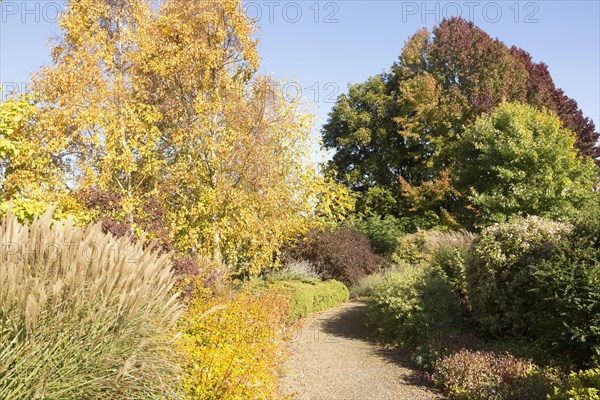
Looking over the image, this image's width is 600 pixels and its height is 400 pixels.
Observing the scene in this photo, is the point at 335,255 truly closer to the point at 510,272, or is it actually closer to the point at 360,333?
the point at 360,333

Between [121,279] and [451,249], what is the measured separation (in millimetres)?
10402

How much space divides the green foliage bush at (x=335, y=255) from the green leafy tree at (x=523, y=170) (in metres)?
4.78

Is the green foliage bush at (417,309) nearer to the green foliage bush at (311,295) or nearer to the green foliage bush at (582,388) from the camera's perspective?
the green foliage bush at (311,295)

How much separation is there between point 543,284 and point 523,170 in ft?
37.5

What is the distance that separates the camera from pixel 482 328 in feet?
30.8

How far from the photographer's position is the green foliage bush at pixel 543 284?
6938 millimetres

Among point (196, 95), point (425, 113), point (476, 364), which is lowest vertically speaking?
point (476, 364)

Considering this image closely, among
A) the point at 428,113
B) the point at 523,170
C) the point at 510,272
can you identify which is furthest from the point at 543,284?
the point at 428,113

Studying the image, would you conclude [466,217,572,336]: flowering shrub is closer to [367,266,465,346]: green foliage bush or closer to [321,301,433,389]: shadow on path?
[367,266,465,346]: green foliage bush

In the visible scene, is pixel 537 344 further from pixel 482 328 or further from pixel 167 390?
pixel 167 390

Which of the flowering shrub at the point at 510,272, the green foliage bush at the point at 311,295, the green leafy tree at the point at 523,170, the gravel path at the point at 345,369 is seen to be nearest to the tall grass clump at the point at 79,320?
the gravel path at the point at 345,369

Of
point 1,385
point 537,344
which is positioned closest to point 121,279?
point 1,385

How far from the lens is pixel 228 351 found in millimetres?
6066

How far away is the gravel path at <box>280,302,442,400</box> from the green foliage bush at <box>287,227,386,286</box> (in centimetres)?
630
